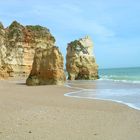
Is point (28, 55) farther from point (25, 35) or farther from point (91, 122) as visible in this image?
point (91, 122)

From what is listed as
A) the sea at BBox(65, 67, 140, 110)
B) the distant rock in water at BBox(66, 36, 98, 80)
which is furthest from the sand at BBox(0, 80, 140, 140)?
the distant rock in water at BBox(66, 36, 98, 80)

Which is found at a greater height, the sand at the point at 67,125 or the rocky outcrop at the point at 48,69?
the rocky outcrop at the point at 48,69

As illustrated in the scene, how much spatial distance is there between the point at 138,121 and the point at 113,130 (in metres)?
1.77

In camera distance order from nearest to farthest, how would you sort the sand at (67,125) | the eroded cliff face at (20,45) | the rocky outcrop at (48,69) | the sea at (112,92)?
1. the sand at (67,125)
2. the sea at (112,92)
3. the rocky outcrop at (48,69)
4. the eroded cliff face at (20,45)

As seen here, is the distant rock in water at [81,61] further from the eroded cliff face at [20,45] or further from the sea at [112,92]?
the sea at [112,92]

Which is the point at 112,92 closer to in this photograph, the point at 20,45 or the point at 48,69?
the point at 48,69

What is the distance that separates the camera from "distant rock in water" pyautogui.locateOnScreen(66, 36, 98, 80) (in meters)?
56.4

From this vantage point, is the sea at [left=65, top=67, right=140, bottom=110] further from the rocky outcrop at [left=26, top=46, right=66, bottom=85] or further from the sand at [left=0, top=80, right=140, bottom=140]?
the sand at [left=0, top=80, right=140, bottom=140]

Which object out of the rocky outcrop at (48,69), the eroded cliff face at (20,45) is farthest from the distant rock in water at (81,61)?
the rocky outcrop at (48,69)

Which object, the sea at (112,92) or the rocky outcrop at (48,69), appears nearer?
the sea at (112,92)

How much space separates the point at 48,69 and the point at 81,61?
2465 cm

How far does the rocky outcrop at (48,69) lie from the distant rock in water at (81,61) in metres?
21.4

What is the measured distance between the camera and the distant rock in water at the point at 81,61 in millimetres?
56375

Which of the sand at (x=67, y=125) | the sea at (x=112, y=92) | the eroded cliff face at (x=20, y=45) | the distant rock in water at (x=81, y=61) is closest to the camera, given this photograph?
the sand at (x=67, y=125)
